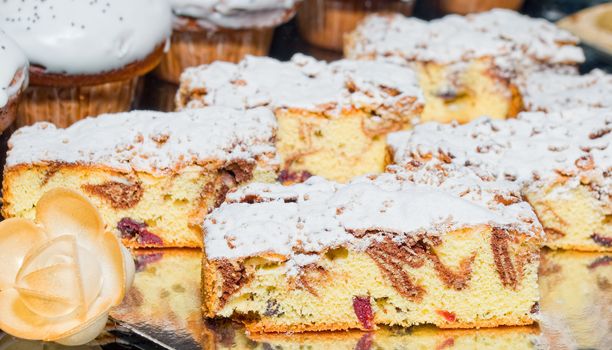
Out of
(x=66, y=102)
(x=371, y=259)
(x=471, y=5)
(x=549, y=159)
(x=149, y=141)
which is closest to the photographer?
(x=371, y=259)

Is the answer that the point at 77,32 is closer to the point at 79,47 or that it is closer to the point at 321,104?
the point at 79,47

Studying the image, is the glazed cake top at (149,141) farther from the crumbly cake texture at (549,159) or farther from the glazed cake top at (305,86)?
the crumbly cake texture at (549,159)

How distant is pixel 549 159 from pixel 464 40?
4.46ft

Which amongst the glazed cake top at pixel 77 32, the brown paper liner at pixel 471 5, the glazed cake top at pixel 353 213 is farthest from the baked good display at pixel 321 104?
the brown paper liner at pixel 471 5

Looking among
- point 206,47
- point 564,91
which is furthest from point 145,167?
point 564,91

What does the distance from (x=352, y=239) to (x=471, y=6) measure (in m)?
3.80

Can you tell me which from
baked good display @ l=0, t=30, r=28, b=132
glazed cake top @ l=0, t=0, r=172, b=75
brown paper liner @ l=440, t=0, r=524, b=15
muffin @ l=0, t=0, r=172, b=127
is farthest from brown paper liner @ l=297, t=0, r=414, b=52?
baked good display @ l=0, t=30, r=28, b=132

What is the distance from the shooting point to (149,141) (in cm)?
348

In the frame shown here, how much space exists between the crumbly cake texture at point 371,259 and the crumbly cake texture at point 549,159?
410mm

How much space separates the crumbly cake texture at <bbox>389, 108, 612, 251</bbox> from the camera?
3561 mm

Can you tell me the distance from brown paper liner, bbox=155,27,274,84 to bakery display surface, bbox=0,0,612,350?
1.4 inches

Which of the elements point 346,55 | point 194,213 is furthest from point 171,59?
point 194,213

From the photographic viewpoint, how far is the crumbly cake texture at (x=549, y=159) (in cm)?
356

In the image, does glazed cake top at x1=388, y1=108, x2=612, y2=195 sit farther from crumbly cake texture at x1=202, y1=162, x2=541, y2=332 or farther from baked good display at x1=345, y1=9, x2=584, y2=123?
baked good display at x1=345, y1=9, x2=584, y2=123
